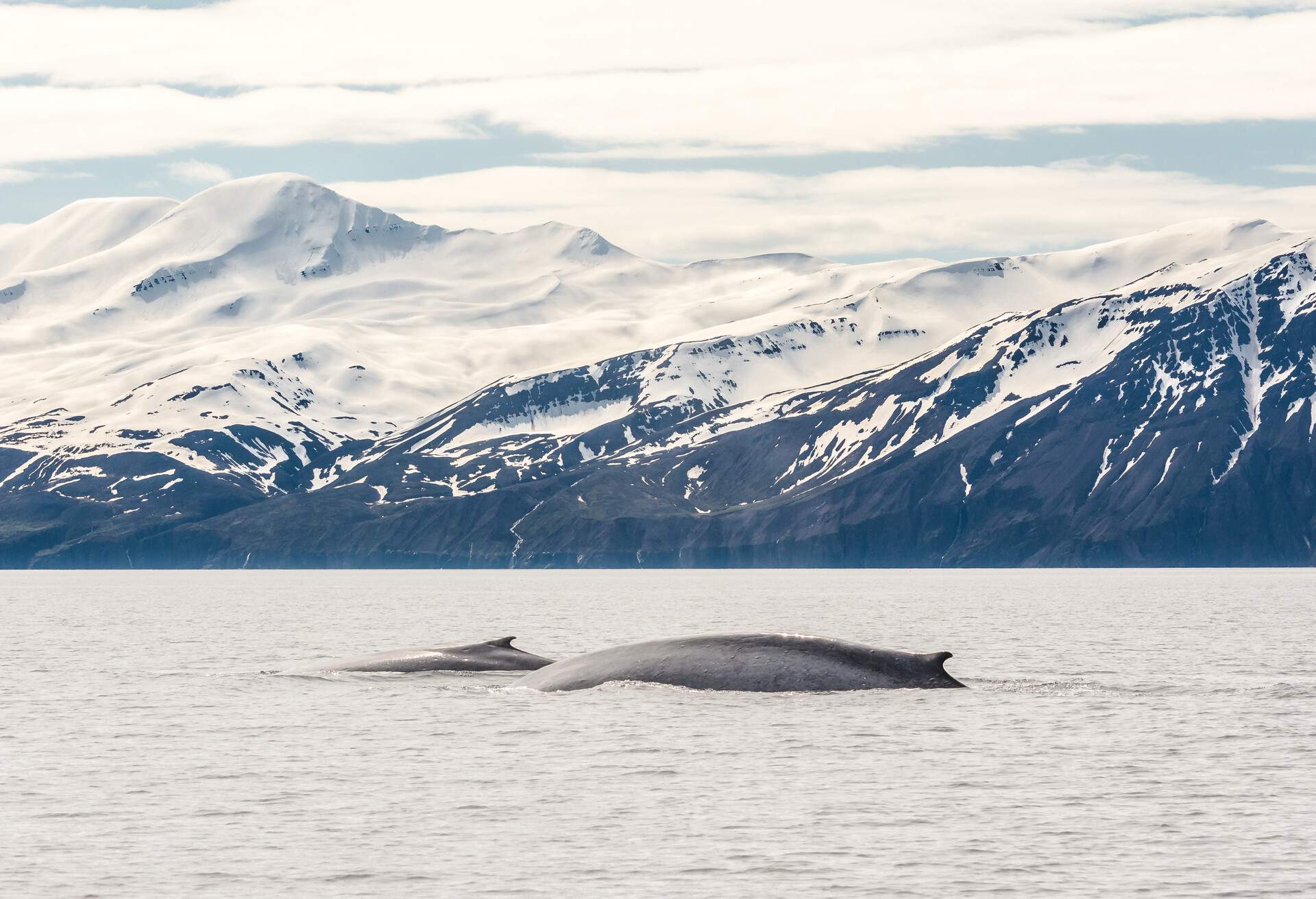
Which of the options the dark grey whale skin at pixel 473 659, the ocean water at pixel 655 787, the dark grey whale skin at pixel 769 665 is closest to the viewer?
the ocean water at pixel 655 787

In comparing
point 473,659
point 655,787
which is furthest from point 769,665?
point 473,659

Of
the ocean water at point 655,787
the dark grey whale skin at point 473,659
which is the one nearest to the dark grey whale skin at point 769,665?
the ocean water at point 655,787

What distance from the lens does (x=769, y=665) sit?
4825 centimetres

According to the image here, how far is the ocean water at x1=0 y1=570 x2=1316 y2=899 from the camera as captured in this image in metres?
27.6

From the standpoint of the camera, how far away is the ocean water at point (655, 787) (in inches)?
1086

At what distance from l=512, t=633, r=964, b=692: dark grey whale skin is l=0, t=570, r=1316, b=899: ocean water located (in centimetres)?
74

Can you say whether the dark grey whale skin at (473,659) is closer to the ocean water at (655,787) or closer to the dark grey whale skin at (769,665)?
the ocean water at (655,787)

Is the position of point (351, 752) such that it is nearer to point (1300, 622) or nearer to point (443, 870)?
point (443, 870)

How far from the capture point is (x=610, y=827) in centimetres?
3170

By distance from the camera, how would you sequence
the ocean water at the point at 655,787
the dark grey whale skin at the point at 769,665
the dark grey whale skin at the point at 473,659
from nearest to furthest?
the ocean water at the point at 655,787 → the dark grey whale skin at the point at 769,665 → the dark grey whale skin at the point at 473,659

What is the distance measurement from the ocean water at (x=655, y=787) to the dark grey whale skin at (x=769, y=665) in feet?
2.42

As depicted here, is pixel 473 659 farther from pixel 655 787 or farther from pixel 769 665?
pixel 655 787

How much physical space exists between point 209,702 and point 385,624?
72.4 metres

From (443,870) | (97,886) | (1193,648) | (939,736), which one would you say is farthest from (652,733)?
(1193,648)
